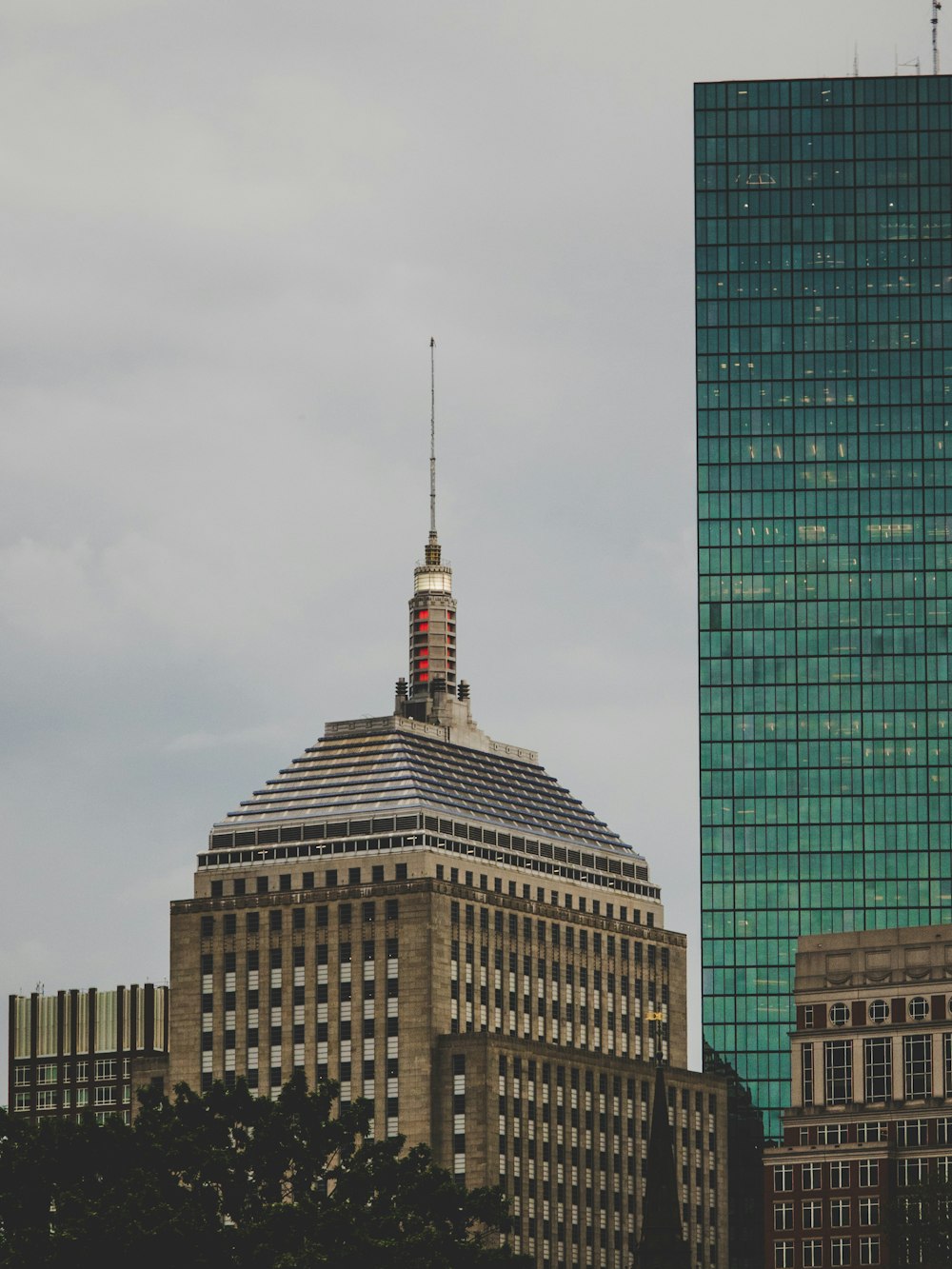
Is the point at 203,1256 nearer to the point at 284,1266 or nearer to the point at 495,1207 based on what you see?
the point at 284,1266

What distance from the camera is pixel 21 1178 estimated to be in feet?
636

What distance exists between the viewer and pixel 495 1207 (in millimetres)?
197875

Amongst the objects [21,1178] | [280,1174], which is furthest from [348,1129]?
[21,1178]

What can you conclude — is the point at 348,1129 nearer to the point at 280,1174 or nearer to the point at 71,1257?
the point at 280,1174

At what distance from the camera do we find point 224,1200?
196m

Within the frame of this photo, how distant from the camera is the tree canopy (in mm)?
186250

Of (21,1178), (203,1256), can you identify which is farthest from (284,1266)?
(21,1178)

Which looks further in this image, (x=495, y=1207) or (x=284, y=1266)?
(x=495, y=1207)

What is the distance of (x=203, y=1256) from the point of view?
7357 inches

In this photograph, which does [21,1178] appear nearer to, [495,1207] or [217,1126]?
[217,1126]

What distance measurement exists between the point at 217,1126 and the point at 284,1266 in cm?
1813

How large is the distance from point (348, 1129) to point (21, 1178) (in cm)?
1692

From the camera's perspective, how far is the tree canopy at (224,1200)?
186 meters

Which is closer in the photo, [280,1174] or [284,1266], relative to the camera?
[284,1266]
